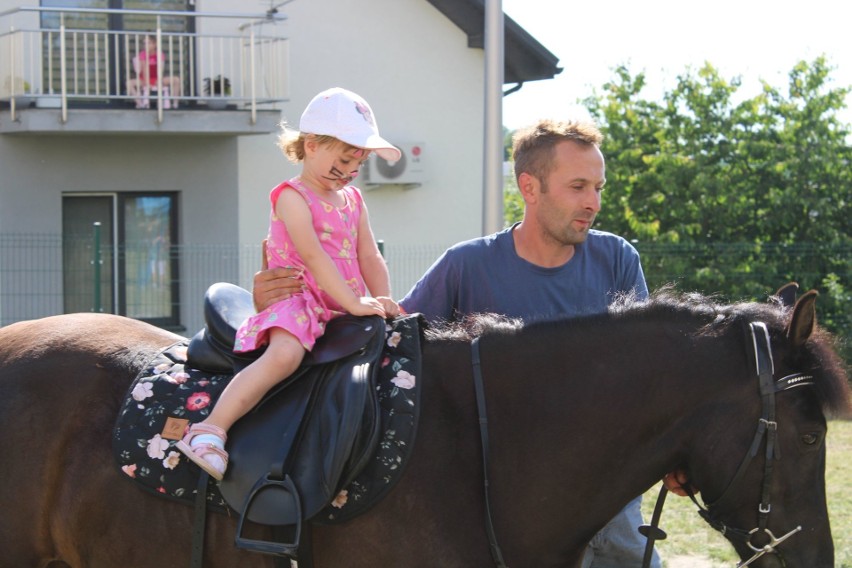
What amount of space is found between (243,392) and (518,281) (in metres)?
1.09

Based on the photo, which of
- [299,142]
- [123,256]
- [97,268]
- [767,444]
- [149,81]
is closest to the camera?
[767,444]

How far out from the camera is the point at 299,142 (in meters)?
3.28

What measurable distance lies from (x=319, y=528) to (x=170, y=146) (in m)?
11.6

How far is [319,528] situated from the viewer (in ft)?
9.28

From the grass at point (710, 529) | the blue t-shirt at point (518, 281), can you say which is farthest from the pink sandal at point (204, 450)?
the grass at point (710, 529)

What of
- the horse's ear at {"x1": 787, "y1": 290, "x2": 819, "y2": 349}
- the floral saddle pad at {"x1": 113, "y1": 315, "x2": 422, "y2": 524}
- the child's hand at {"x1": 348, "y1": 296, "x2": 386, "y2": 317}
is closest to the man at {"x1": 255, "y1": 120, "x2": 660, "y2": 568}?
the child's hand at {"x1": 348, "y1": 296, "x2": 386, "y2": 317}

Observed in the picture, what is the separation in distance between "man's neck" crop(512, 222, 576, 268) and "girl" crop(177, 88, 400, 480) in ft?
1.71

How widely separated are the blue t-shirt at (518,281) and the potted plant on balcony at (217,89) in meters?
Result: 10.1

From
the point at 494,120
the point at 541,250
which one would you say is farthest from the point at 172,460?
the point at 494,120

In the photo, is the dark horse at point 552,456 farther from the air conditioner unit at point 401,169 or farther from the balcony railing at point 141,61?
the air conditioner unit at point 401,169

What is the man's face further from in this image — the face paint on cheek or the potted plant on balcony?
the potted plant on balcony

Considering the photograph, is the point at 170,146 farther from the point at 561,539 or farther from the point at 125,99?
the point at 561,539

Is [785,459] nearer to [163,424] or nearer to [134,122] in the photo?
[163,424]

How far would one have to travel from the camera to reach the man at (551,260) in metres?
3.42
